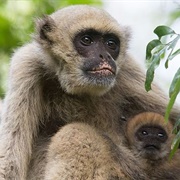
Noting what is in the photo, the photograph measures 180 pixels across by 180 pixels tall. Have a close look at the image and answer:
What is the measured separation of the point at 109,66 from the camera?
29.9ft

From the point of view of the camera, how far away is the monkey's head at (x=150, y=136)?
363 inches

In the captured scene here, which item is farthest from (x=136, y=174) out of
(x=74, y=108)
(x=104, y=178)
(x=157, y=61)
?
(x=157, y=61)

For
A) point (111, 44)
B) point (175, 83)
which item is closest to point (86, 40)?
point (111, 44)

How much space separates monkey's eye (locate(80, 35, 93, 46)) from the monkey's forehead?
0.13 meters

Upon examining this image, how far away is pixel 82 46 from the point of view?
31.4ft

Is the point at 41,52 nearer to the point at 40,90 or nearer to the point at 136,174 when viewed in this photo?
the point at 40,90

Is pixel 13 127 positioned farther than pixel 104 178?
Yes

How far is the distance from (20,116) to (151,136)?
188 cm

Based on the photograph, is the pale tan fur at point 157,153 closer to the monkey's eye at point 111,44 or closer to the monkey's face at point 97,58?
the monkey's face at point 97,58

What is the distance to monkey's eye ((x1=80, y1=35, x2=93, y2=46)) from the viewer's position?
9562 millimetres

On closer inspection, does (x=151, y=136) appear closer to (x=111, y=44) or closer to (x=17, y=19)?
(x=111, y=44)

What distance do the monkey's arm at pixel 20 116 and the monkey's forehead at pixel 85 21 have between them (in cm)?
59

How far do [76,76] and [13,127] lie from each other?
3.81 feet

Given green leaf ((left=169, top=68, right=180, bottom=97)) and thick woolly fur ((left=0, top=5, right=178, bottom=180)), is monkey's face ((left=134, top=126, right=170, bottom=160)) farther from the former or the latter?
green leaf ((left=169, top=68, right=180, bottom=97))
